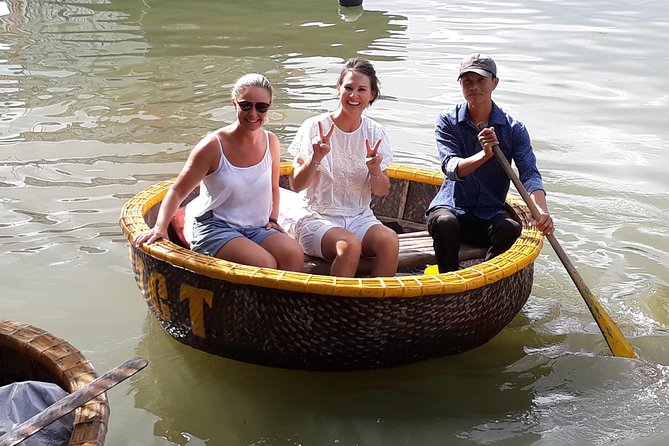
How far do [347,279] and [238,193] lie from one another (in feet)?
2.62

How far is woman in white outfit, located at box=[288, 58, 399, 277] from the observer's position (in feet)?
13.1

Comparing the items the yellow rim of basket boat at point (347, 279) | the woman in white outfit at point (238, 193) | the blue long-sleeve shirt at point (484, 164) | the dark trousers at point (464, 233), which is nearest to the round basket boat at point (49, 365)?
the yellow rim of basket boat at point (347, 279)

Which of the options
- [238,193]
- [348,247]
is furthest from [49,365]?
[348,247]

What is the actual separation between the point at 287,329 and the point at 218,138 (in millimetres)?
928

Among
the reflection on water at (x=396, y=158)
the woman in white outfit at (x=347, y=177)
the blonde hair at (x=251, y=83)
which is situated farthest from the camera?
the woman in white outfit at (x=347, y=177)

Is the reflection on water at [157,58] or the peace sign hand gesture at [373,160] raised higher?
the peace sign hand gesture at [373,160]

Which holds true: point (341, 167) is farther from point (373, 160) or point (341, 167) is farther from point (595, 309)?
point (595, 309)

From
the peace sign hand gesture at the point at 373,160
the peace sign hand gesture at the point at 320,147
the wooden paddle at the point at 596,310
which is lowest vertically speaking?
the wooden paddle at the point at 596,310

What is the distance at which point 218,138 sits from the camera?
12.7ft

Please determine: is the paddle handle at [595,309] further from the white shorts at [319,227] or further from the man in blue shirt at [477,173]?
the white shorts at [319,227]

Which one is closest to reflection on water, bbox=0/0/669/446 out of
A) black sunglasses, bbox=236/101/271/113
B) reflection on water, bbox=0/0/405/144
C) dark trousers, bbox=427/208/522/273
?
reflection on water, bbox=0/0/405/144

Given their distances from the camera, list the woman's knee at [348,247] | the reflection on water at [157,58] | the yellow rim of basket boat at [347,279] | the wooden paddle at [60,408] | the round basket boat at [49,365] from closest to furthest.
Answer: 1. the wooden paddle at [60,408]
2. the round basket boat at [49,365]
3. the yellow rim of basket boat at [347,279]
4. the woman's knee at [348,247]
5. the reflection on water at [157,58]

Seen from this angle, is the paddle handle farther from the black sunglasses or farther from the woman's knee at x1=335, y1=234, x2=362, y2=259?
the black sunglasses

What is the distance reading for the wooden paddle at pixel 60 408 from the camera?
91.4 inches
